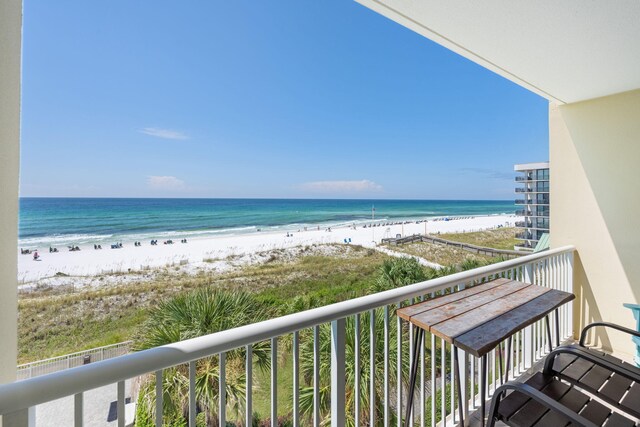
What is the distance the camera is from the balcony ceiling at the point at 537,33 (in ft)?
5.23

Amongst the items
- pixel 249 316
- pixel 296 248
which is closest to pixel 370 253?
pixel 296 248

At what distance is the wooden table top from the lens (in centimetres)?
122

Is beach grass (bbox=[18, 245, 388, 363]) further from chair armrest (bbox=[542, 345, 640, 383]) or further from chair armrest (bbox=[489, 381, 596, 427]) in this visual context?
chair armrest (bbox=[489, 381, 596, 427])

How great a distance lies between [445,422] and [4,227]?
84.5 inches

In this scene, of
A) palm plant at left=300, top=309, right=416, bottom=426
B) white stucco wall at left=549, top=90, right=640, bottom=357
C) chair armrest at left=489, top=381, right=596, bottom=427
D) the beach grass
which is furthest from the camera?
the beach grass

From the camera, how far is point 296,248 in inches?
549

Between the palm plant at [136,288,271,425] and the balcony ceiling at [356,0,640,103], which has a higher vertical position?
the balcony ceiling at [356,0,640,103]

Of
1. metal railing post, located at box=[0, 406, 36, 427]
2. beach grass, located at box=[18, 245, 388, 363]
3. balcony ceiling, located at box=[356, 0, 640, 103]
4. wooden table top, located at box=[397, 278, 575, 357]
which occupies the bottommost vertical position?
beach grass, located at box=[18, 245, 388, 363]

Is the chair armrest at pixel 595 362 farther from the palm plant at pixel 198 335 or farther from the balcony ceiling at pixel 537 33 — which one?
the palm plant at pixel 198 335

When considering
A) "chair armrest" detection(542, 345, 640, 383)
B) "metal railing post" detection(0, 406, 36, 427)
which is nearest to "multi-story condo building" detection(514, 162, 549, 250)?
"chair armrest" detection(542, 345, 640, 383)

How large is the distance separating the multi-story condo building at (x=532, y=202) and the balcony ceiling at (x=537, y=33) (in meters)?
13.3

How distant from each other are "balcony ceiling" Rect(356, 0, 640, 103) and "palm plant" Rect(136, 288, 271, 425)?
322 cm

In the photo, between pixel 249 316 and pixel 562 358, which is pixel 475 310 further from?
pixel 249 316

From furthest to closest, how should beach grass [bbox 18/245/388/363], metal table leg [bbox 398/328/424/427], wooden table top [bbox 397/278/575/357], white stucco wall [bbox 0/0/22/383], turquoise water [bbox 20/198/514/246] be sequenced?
turquoise water [bbox 20/198/514/246], beach grass [bbox 18/245/388/363], metal table leg [bbox 398/328/424/427], wooden table top [bbox 397/278/575/357], white stucco wall [bbox 0/0/22/383]
